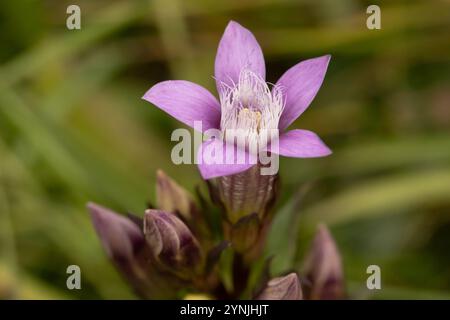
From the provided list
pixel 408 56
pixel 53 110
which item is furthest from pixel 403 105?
pixel 53 110

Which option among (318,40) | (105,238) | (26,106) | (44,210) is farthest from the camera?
(318,40)

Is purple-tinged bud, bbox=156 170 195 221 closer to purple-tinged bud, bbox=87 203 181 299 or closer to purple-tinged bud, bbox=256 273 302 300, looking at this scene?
purple-tinged bud, bbox=87 203 181 299

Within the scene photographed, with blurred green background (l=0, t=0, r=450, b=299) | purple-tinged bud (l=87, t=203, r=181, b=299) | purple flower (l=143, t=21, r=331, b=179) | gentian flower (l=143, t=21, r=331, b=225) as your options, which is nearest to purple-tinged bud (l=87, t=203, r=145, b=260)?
purple-tinged bud (l=87, t=203, r=181, b=299)

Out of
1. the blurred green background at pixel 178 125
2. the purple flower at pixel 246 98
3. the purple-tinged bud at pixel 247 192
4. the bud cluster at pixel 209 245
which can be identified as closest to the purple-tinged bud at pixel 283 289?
the bud cluster at pixel 209 245

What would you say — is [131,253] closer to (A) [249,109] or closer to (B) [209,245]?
(B) [209,245]

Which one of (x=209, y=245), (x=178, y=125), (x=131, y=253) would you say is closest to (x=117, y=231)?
(x=131, y=253)
